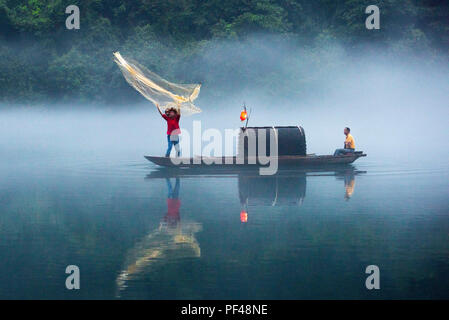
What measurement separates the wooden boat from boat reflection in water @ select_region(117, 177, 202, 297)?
1196cm

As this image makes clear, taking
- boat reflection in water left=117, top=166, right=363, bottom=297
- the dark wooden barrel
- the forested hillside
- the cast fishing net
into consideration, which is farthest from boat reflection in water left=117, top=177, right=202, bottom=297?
the forested hillside

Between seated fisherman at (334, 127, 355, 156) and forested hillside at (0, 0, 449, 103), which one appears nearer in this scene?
seated fisherman at (334, 127, 355, 156)

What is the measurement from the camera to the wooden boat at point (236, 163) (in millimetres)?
31484

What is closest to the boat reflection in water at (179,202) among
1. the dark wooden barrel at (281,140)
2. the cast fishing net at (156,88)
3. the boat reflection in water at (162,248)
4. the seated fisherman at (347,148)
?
the boat reflection in water at (162,248)

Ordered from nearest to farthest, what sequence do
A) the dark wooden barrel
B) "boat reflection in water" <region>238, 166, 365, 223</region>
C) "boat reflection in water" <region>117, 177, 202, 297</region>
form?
"boat reflection in water" <region>117, 177, 202, 297</region>, "boat reflection in water" <region>238, 166, 365, 223</region>, the dark wooden barrel

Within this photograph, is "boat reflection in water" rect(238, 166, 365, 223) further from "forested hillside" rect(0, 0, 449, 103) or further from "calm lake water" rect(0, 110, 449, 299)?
"forested hillside" rect(0, 0, 449, 103)

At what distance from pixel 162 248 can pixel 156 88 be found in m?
17.0

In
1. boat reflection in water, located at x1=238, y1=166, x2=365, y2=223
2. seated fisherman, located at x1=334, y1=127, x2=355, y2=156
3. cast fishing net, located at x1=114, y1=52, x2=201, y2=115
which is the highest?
cast fishing net, located at x1=114, y1=52, x2=201, y2=115

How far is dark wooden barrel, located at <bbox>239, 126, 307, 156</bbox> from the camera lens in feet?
104

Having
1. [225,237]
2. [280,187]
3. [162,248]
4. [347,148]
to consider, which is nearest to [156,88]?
[280,187]

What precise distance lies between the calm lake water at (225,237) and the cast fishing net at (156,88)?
4.13m

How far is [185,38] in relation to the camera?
78.6 metres

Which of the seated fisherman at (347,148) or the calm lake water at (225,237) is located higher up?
the seated fisherman at (347,148)

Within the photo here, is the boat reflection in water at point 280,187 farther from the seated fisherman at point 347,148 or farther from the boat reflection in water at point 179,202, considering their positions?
the seated fisherman at point 347,148
